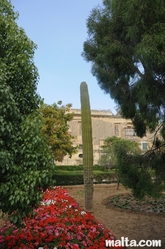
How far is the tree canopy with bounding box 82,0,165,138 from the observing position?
3959mm

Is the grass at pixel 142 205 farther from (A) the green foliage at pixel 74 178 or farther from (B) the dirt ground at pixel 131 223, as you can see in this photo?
(A) the green foliage at pixel 74 178

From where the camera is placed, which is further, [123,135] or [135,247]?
[123,135]

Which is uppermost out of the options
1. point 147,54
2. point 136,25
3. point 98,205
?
point 136,25

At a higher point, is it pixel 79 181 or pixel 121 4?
pixel 121 4

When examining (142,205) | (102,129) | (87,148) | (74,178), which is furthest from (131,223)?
(102,129)

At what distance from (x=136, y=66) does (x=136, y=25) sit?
765 millimetres

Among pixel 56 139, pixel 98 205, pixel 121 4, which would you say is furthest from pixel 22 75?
pixel 56 139

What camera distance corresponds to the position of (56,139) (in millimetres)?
16125

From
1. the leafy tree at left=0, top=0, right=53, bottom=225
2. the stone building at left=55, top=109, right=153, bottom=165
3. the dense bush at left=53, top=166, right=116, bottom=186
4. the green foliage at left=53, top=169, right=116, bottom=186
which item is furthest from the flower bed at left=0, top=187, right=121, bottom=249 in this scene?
the stone building at left=55, top=109, right=153, bottom=165

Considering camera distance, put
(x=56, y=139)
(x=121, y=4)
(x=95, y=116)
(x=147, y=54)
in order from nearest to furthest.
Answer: (x=147, y=54) → (x=121, y=4) → (x=56, y=139) → (x=95, y=116)

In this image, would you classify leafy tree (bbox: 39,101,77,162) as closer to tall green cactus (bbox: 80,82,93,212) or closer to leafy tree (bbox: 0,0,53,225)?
tall green cactus (bbox: 80,82,93,212)

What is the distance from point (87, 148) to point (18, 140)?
680 centimetres

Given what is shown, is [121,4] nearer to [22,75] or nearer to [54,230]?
[22,75]

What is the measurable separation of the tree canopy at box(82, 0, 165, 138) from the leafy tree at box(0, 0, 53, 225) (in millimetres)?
1812
